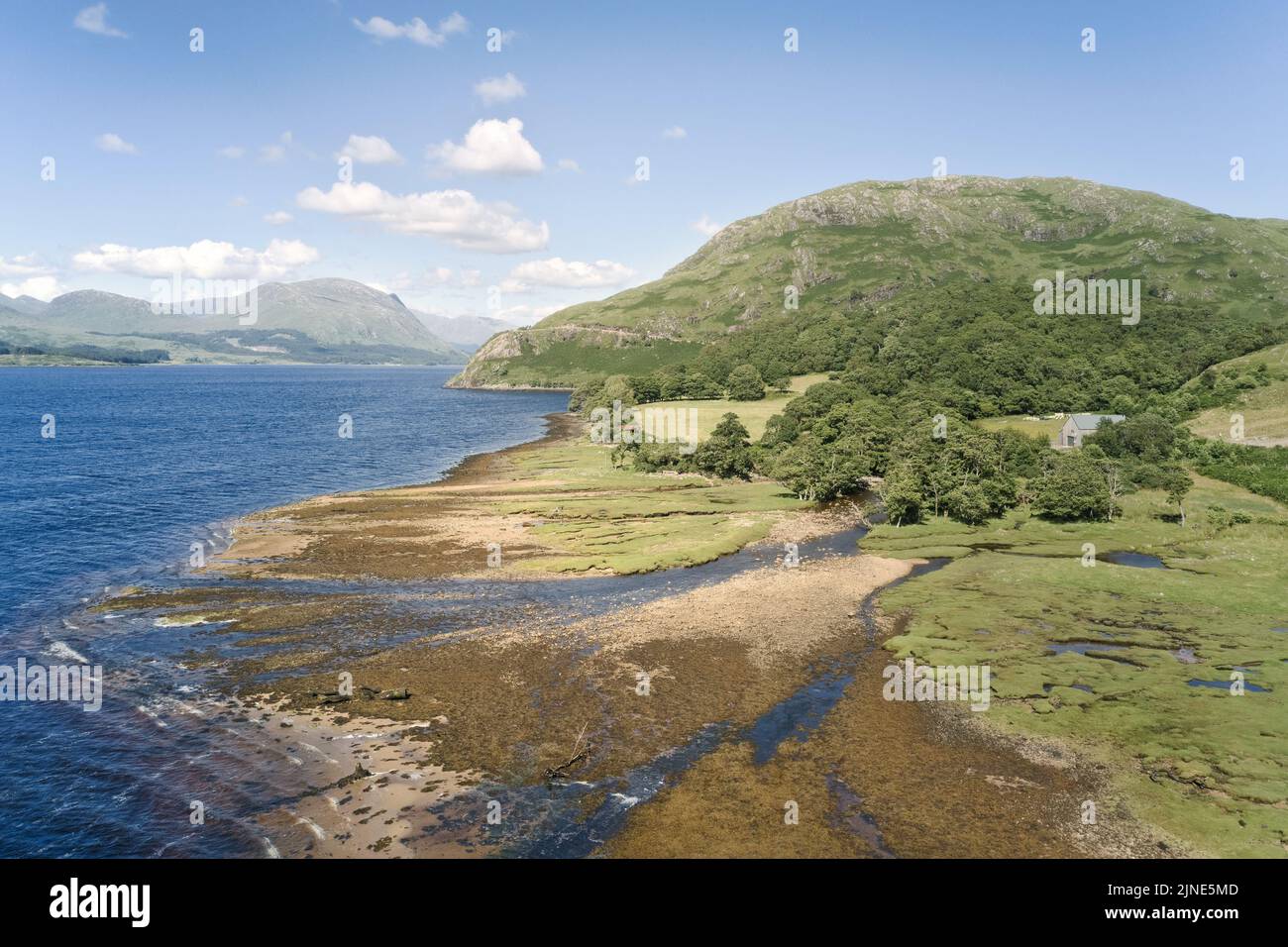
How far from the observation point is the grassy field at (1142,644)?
1366 inches

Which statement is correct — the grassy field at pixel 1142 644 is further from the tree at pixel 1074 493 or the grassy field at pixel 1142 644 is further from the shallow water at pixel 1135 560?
the tree at pixel 1074 493

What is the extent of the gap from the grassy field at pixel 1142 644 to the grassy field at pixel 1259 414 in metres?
37.4

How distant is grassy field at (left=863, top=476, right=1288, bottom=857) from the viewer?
3469cm

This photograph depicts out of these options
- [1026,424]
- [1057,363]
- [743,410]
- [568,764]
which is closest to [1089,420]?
[1026,424]

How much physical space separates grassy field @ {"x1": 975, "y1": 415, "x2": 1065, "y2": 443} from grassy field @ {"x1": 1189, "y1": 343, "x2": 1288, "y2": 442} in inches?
846

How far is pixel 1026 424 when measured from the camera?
14050cm

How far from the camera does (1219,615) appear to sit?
56562 mm

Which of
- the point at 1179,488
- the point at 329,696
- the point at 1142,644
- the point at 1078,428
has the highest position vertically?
the point at 1078,428

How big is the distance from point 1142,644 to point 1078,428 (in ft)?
272

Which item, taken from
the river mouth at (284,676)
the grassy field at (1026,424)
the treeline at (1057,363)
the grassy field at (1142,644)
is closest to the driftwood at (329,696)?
the river mouth at (284,676)

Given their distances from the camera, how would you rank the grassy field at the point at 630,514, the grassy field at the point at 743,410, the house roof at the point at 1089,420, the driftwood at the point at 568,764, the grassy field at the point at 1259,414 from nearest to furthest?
the driftwood at the point at 568,764
the grassy field at the point at 630,514
the grassy field at the point at 1259,414
the house roof at the point at 1089,420
the grassy field at the point at 743,410

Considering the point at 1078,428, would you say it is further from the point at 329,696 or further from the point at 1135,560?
the point at 329,696
